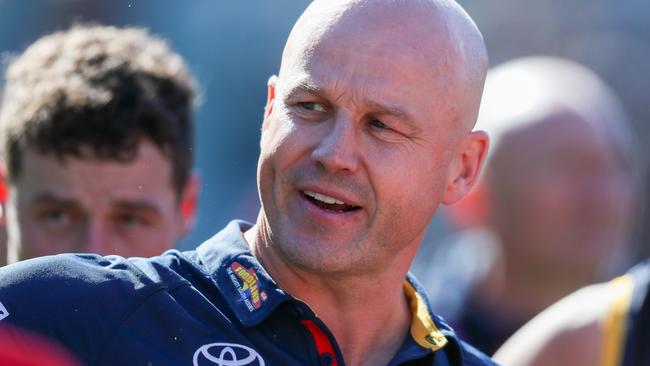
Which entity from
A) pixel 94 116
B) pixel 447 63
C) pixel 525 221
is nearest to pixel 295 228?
pixel 447 63

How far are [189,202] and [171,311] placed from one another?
168 centimetres

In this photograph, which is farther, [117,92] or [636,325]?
[117,92]

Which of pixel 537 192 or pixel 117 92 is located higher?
pixel 117 92

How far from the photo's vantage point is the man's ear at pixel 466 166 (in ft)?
10.7

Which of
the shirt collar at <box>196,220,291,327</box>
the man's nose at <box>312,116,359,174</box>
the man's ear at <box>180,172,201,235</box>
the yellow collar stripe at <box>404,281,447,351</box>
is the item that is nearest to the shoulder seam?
the shirt collar at <box>196,220,291,327</box>

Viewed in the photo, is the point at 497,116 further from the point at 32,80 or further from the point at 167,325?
the point at 167,325

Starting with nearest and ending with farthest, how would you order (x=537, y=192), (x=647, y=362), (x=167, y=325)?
1. (x=167, y=325)
2. (x=647, y=362)
3. (x=537, y=192)

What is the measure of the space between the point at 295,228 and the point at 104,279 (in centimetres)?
44

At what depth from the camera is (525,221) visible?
6.51m

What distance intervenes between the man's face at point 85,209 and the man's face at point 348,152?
1134 millimetres

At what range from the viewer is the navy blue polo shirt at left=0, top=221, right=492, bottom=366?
2746 millimetres

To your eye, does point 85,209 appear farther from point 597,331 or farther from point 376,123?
point 597,331

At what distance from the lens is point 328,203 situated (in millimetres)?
2990

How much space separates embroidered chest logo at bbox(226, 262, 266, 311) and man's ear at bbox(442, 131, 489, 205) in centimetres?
54
